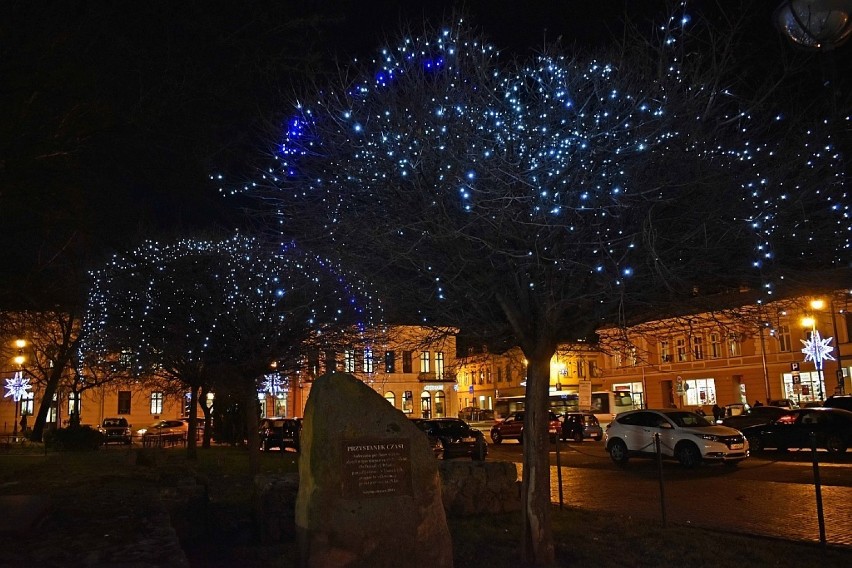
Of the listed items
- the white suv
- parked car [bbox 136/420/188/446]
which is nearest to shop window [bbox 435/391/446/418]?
parked car [bbox 136/420/188/446]

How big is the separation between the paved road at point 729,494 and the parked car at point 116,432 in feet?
85.7

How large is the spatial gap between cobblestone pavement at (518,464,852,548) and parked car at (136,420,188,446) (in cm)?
2626

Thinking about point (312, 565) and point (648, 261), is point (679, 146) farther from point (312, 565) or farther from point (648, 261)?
point (312, 565)

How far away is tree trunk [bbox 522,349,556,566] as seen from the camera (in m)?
7.92

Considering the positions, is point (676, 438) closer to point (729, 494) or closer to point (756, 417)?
point (729, 494)

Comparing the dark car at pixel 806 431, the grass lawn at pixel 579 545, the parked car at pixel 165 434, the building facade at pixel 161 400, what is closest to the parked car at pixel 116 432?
the parked car at pixel 165 434

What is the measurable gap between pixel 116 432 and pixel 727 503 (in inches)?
1621

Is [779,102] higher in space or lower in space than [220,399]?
higher

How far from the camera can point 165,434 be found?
40812mm

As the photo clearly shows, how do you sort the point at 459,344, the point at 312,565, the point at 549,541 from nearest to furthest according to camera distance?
the point at 312,565, the point at 549,541, the point at 459,344

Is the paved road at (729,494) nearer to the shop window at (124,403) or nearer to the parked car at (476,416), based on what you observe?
the parked car at (476,416)

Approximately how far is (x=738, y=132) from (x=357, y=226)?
4.36 meters

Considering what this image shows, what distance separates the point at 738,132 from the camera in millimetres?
8234

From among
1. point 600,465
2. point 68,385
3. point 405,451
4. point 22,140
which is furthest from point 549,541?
point 68,385
